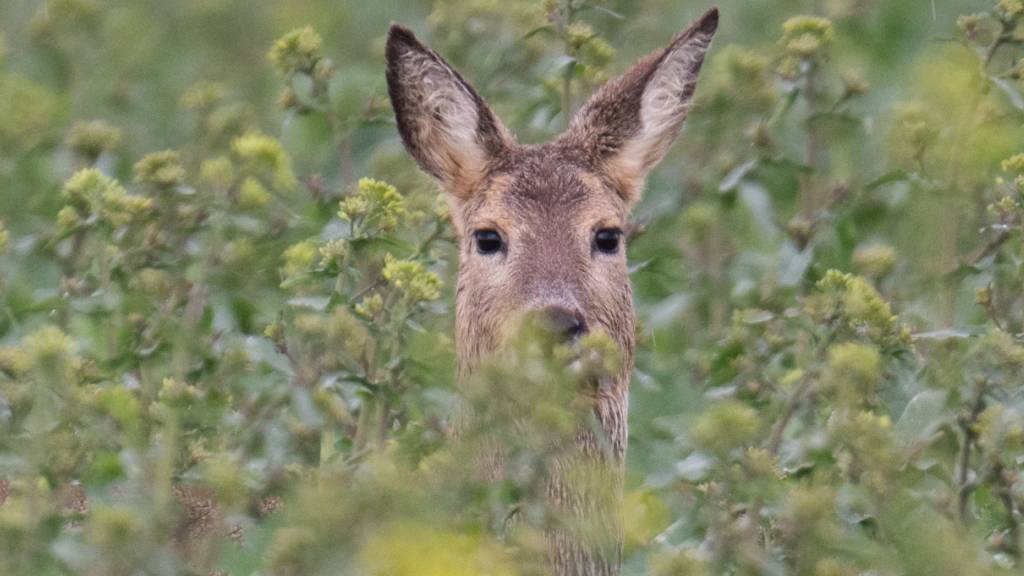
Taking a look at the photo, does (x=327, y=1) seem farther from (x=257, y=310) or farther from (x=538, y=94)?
(x=257, y=310)

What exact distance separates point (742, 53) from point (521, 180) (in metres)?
1.48

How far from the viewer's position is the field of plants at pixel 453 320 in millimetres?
4605

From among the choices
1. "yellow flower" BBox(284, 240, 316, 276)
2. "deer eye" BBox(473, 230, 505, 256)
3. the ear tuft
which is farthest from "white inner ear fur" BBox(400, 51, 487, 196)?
"yellow flower" BBox(284, 240, 316, 276)

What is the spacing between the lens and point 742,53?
829 cm

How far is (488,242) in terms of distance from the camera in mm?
7055

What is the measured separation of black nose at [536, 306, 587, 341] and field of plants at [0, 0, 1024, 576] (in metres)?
0.36

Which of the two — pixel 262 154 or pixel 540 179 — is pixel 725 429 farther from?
pixel 540 179

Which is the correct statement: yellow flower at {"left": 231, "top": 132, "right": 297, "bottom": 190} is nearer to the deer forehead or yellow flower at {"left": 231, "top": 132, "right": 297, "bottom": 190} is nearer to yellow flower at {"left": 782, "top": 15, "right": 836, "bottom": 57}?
the deer forehead

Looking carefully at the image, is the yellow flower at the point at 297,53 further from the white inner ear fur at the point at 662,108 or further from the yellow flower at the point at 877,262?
the yellow flower at the point at 877,262

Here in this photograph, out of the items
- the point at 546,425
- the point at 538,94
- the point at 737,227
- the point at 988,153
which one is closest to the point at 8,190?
the point at 538,94

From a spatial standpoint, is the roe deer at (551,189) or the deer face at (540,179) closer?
the roe deer at (551,189)

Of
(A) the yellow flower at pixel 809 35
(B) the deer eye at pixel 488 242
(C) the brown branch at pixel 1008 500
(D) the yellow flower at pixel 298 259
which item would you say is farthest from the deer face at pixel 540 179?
(C) the brown branch at pixel 1008 500

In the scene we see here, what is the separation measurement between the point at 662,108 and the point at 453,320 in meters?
0.92

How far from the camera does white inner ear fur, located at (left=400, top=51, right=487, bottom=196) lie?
729 cm
